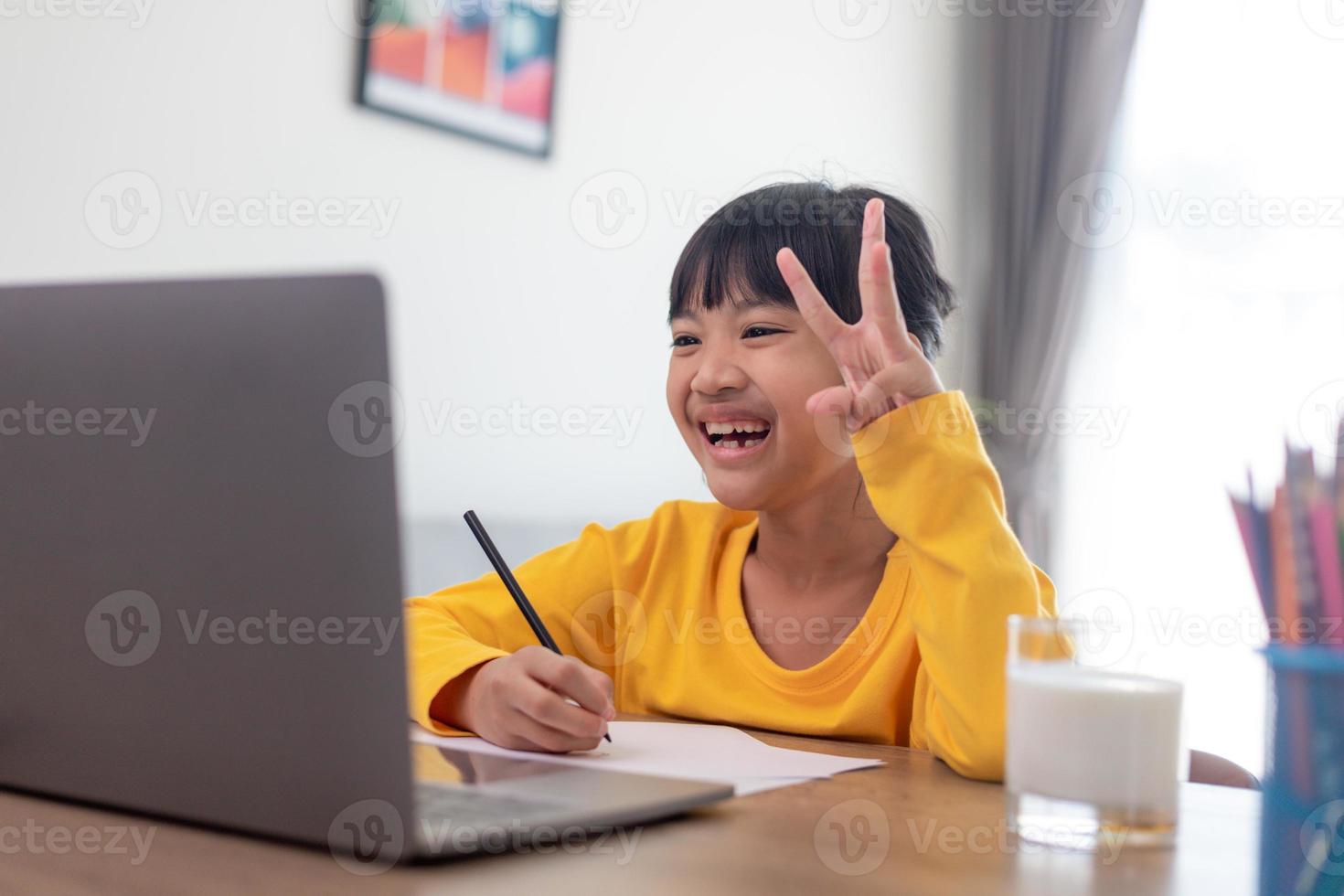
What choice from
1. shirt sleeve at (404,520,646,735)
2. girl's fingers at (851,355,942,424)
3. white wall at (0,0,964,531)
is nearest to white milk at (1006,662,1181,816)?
girl's fingers at (851,355,942,424)

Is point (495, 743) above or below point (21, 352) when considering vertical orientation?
below

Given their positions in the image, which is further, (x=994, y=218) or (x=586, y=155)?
(x=994, y=218)

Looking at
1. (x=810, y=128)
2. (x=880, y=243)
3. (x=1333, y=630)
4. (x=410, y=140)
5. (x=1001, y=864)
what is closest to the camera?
(x=1333, y=630)

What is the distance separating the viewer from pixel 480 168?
2521mm

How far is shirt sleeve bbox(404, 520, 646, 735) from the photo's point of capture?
1072 mm

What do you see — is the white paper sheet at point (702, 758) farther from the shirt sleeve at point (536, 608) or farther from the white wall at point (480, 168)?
the white wall at point (480, 168)

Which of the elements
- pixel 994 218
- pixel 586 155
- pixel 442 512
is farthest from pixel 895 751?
pixel 994 218

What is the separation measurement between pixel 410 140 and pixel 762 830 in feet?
6.45

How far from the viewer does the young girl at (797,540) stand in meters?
0.96

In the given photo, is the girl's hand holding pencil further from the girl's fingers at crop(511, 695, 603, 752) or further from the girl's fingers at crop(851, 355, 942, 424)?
the girl's fingers at crop(851, 355, 942, 424)

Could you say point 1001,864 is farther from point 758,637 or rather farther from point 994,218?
point 994,218

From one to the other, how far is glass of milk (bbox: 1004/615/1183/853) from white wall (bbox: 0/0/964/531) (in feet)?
3.91

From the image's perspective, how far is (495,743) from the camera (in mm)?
906

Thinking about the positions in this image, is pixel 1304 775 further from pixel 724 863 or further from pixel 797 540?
pixel 797 540
